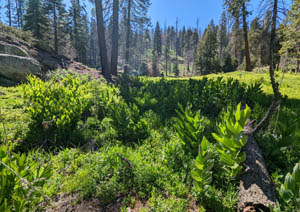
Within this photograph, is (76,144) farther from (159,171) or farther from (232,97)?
(232,97)

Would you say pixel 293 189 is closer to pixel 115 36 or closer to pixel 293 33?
pixel 293 33

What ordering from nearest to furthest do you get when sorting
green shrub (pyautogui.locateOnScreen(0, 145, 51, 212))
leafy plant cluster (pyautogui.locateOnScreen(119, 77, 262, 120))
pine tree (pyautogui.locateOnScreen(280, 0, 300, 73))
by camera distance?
green shrub (pyautogui.locateOnScreen(0, 145, 51, 212))
leafy plant cluster (pyautogui.locateOnScreen(119, 77, 262, 120))
pine tree (pyautogui.locateOnScreen(280, 0, 300, 73))

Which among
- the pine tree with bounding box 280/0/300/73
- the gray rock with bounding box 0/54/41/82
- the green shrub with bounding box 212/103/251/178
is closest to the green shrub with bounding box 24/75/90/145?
the green shrub with bounding box 212/103/251/178

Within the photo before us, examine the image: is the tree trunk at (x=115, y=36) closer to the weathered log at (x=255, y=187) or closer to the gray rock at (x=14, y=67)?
the gray rock at (x=14, y=67)

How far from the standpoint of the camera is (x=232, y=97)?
4238mm

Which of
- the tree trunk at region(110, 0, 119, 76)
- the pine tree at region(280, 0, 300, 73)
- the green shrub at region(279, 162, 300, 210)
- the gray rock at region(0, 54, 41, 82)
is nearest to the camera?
the green shrub at region(279, 162, 300, 210)

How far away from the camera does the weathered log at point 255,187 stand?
5.27ft

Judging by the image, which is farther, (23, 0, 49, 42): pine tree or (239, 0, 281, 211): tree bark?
(23, 0, 49, 42): pine tree

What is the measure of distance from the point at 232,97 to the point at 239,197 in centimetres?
305

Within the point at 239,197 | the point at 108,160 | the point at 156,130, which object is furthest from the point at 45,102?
the point at 239,197

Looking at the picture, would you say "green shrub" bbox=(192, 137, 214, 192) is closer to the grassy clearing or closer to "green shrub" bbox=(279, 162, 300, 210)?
the grassy clearing

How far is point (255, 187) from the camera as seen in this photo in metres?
1.74

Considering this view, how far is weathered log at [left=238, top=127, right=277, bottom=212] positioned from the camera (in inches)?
63.3

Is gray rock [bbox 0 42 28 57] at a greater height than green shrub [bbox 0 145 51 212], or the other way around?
gray rock [bbox 0 42 28 57]
